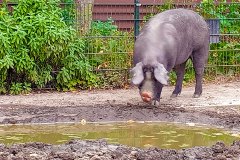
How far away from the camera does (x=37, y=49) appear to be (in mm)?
12156

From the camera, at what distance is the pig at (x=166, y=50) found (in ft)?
33.5

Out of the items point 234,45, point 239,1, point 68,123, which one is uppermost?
point 239,1

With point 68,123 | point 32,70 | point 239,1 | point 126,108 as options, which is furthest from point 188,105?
point 239,1

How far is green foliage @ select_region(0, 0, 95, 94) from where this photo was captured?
12.1m

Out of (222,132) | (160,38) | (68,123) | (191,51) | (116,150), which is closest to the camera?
(116,150)

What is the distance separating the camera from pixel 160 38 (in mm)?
10812

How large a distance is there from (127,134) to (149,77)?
1.24 meters

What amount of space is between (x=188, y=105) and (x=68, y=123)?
2160 mm

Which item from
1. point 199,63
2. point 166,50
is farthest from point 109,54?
point 166,50

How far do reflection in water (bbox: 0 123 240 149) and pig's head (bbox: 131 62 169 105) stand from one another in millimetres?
545

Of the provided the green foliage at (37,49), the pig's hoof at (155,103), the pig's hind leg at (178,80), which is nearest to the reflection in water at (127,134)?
the pig's hoof at (155,103)

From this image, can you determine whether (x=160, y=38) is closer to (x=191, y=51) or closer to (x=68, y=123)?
(x=191, y=51)

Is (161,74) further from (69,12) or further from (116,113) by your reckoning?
(69,12)

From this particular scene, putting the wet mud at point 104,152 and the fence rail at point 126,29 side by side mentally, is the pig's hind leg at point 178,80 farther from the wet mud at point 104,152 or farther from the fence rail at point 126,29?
the wet mud at point 104,152
